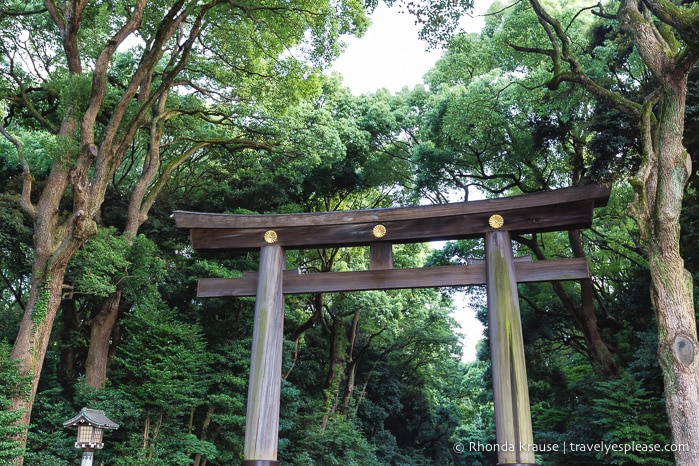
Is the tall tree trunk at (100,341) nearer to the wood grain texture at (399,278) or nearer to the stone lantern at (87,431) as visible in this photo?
the stone lantern at (87,431)

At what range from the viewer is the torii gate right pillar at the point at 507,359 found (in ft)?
17.8

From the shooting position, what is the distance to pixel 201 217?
701 cm

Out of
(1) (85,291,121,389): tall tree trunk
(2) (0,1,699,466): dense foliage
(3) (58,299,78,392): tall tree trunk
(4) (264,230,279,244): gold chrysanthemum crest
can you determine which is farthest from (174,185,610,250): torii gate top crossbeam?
(3) (58,299,78,392): tall tree trunk

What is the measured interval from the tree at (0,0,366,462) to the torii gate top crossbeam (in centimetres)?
292

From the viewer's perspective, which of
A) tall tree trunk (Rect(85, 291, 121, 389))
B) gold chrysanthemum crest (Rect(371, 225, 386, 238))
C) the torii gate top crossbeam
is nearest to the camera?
the torii gate top crossbeam

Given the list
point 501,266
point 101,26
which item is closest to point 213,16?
point 101,26

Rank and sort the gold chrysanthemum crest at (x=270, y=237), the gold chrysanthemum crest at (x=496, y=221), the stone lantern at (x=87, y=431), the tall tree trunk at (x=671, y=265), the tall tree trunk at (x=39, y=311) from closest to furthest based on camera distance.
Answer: the tall tree trunk at (x=671, y=265) < the gold chrysanthemum crest at (x=496, y=221) < the gold chrysanthemum crest at (x=270, y=237) < the stone lantern at (x=87, y=431) < the tall tree trunk at (x=39, y=311)

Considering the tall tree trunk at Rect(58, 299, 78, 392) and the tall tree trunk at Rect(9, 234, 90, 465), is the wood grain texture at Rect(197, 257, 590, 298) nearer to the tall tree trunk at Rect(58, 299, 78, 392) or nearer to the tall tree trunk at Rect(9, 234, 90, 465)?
the tall tree trunk at Rect(9, 234, 90, 465)

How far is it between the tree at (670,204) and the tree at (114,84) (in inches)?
236

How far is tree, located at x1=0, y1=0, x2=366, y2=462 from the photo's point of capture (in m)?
8.68

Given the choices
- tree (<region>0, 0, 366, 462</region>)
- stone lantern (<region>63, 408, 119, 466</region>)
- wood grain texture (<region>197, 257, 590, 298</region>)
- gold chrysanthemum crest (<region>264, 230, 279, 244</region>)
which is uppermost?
tree (<region>0, 0, 366, 462</region>)

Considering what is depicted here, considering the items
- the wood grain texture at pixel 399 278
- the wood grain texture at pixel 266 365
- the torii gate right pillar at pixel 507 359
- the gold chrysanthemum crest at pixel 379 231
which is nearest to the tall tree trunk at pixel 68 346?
the wood grain texture at pixel 399 278

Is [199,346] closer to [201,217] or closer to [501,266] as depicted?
[201,217]

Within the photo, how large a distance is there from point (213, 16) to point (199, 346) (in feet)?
22.7
